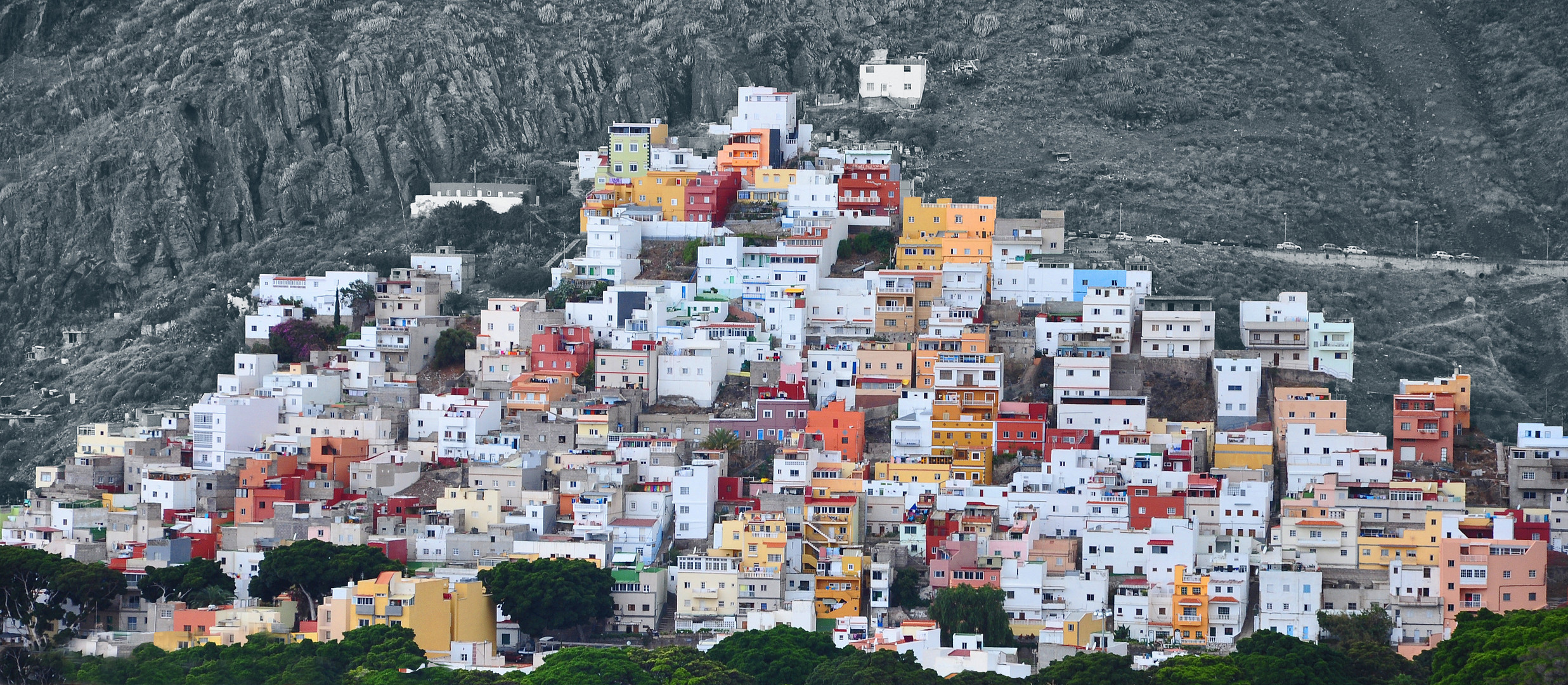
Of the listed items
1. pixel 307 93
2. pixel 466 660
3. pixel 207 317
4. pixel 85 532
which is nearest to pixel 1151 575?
pixel 466 660

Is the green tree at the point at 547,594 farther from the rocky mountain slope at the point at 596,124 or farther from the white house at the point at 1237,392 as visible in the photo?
the rocky mountain slope at the point at 596,124

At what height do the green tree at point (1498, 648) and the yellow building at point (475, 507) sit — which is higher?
the yellow building at point (475, 507)

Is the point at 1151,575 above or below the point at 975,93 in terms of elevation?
below

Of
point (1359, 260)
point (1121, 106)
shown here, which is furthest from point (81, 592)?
point (1121, 106)

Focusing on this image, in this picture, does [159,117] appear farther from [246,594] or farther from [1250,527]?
[1250,527]

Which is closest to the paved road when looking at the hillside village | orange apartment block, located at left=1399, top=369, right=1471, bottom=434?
the hillside village

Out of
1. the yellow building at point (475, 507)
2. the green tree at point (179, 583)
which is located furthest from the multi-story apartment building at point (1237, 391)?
the green tree at point (179, 583)
